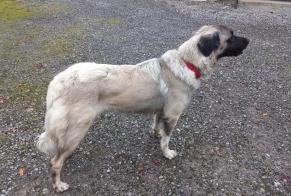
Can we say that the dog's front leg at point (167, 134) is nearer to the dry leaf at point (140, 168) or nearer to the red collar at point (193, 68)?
the dry leaf at point (140, 168)

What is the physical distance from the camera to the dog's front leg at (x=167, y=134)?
5172 millimetres

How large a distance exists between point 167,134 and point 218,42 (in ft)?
5.24

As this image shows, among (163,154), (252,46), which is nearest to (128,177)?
(163,154)

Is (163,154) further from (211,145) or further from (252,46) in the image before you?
(252,46)

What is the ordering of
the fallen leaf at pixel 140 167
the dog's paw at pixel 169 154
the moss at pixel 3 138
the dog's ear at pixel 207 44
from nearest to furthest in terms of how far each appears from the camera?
the dog's ear at pixel 207 44
the fallen leaf at pixel 140 167
the dog's paw at pixel 169 154
the moss at pixel 3 138

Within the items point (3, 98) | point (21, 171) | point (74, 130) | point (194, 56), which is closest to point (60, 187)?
point (21, 171)

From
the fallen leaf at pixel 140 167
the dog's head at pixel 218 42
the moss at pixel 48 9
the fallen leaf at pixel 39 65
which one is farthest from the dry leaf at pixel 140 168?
the moss at pixel 48 9

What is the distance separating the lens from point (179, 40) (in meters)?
10.8

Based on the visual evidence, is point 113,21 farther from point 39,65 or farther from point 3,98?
point 3,98

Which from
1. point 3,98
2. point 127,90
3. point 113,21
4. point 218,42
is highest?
point 218,42

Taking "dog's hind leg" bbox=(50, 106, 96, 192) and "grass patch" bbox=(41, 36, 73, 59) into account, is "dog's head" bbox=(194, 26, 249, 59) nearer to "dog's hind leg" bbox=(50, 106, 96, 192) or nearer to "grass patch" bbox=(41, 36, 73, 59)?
"dog's hind leg" bbox=(50, 106, 96, 192)

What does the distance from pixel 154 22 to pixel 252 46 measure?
379 centimetres

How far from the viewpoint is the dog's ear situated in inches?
192

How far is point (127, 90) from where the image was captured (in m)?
4.63
